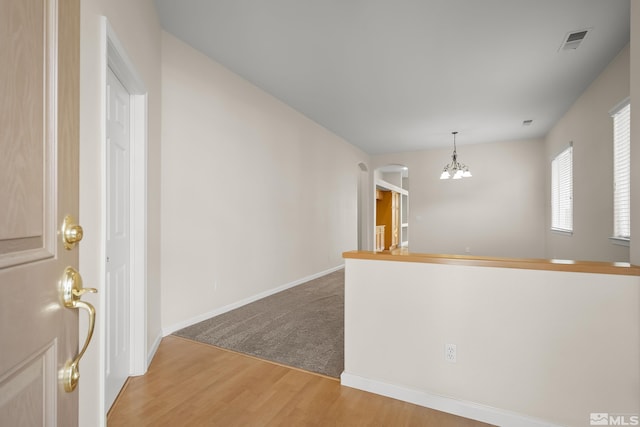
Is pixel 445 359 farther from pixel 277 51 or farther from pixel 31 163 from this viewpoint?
pixel 277 51

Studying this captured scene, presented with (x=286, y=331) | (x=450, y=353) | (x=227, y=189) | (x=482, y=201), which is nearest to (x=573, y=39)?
(x=450, y=353)

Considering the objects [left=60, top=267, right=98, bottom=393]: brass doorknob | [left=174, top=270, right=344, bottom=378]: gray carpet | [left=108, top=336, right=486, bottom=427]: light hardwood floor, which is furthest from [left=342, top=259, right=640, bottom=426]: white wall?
[left=60, top=267, right=98, bottom=393]: brass doorknob

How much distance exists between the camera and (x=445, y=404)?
183cm

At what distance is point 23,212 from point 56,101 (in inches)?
10.5

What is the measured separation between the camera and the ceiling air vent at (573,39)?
9.28 feet

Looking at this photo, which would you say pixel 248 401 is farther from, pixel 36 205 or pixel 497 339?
pixel 36 205

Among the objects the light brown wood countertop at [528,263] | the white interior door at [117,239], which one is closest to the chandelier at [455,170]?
the light brown wood countertop at [528,263]

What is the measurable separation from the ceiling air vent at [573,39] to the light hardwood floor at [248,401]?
3459 mm

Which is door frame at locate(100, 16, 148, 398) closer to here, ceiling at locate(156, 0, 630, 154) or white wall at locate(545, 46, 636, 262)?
ceiling at locate(156, 0, 630, 154)

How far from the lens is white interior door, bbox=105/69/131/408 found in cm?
181

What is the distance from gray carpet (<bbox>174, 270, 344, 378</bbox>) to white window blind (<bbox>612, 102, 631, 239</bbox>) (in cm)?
314

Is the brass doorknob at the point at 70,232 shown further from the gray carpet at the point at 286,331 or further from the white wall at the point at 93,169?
the gray carpet at the point at 286,331

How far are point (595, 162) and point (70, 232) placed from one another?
5105 millimetres

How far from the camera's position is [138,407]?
1.84 m
